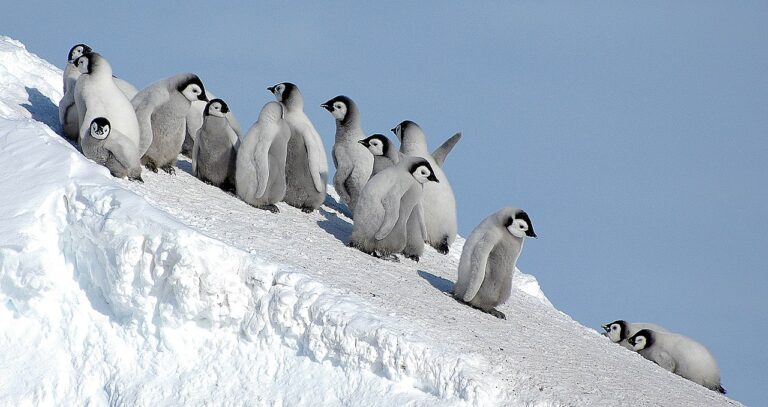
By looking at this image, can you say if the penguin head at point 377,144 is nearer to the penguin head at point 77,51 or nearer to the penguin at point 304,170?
the penguin at point 304,170

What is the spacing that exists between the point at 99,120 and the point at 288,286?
281cm

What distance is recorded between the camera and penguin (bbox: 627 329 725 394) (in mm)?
12742

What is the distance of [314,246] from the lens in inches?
413

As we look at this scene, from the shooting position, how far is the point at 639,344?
1320 cm

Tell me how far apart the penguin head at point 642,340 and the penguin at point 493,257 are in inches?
131

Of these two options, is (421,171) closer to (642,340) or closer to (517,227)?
(517,227)

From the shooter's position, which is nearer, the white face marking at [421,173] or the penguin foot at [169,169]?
the white face marking at [421,173]

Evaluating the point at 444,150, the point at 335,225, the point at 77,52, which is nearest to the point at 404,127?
A: the point at 444,150

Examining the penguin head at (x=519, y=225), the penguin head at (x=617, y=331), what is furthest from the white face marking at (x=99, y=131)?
the penguin head at (x=617, y=331)

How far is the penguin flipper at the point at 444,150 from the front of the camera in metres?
14.1

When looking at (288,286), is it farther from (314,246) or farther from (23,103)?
(23,103)

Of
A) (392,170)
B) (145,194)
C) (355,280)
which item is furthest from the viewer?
(392,170)

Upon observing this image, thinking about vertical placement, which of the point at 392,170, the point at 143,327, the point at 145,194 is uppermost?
the point at 392,170

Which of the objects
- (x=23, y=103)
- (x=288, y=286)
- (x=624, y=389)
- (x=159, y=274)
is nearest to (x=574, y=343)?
(x=624, y=389)
